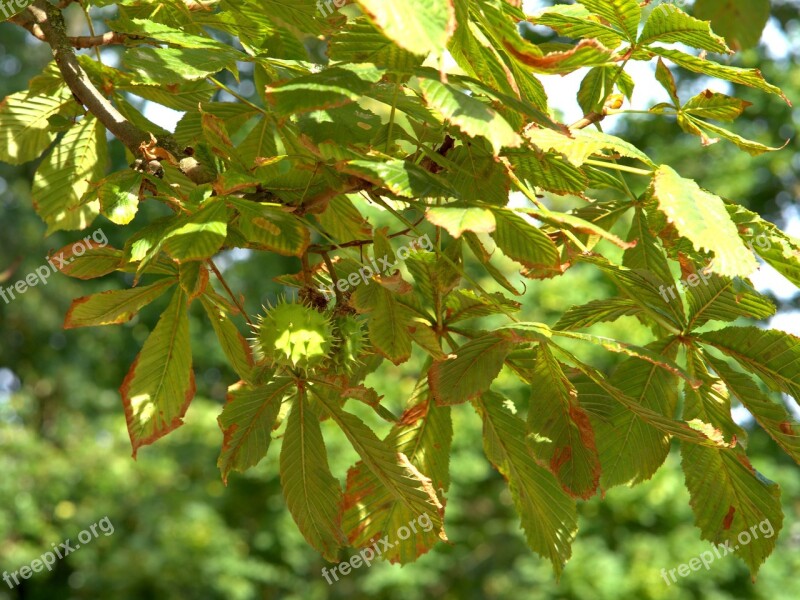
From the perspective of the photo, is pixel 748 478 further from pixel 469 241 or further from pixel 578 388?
pixel 469 241

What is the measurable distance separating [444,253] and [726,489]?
51 cm

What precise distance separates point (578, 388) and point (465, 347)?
0.18 metres

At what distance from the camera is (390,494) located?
4.17ft

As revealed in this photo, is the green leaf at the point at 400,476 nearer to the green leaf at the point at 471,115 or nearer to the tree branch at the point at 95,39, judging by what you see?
the green leaf at the point at 471,115

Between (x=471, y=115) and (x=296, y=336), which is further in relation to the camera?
(x=296, y=336)

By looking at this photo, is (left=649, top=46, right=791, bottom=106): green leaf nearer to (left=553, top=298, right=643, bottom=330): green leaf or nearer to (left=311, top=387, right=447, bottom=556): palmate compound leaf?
(left=553, top=298, right=643, bottom=330): green leaf

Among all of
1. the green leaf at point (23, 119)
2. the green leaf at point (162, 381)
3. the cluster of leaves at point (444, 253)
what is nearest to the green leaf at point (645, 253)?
the cluster of leaves at point (444, 253)

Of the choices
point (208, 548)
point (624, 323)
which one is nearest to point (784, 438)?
point (624, 323)

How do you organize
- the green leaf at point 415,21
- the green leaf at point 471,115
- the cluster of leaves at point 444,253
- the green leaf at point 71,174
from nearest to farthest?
the green leaf at point 415,21, the green leaf at point 471,115, the cluster of leaves at point 444,253, the green leaf at point 71,174

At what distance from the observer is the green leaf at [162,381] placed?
1.26m

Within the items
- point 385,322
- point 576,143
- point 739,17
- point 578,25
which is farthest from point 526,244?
point 739,17

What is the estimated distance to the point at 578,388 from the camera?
3.94 ft

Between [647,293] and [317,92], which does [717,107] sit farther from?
[317,92]

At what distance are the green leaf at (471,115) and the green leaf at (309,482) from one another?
0.51 m
